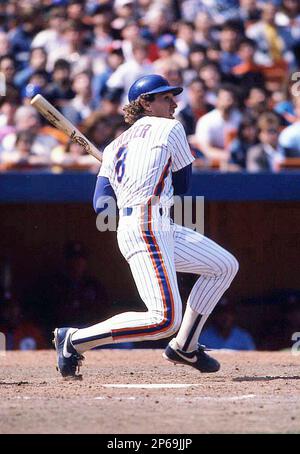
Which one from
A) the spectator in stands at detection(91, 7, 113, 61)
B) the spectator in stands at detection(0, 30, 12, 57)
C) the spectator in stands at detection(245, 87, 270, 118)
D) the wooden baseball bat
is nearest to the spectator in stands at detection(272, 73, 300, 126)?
the spectator in stands at detection(245, 87, 270, 118)

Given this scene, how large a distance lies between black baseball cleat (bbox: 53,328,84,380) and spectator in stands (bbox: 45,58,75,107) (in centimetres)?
449

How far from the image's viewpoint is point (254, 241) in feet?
30.5

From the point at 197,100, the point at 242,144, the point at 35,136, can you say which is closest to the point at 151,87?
the point at 35,136

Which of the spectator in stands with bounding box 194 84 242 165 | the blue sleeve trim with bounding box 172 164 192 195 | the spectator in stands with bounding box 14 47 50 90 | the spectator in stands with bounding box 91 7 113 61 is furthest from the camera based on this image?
the spectator in stands with bounding box 91 7 113 61

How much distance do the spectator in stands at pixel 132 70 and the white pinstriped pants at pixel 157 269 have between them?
4691mm

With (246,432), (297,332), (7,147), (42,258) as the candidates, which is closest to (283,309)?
(297,332)

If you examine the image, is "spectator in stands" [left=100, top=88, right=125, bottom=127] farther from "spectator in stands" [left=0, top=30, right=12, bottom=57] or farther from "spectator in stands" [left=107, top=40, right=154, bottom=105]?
"spectator in stands" [left=0, top=30, right=12, bottom=57]

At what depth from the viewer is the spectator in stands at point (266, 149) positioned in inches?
339

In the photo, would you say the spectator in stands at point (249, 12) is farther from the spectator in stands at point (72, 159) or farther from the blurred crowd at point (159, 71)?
the spectator in stands at point (72, 159)

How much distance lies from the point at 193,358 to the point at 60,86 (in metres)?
4.70

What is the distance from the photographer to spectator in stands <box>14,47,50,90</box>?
978 cm

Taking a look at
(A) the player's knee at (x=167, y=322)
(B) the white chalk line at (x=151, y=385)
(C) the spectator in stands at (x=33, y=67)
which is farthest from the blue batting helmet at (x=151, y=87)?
(C) the spectator in stands at (x=33, y=67)

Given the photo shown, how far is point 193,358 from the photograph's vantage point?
17.9ft
